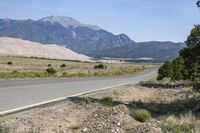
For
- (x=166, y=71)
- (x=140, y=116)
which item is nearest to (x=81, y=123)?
(x=140, y=116)

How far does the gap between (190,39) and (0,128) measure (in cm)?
1682

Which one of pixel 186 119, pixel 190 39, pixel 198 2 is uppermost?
pixel 198 2

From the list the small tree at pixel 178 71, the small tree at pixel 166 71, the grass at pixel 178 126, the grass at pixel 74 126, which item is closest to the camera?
the grass at pixel 74 126

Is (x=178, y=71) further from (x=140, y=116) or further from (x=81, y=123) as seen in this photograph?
(x=81, y=123)

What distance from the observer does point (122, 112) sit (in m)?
12.6

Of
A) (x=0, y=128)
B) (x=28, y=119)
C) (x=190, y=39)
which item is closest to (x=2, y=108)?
(x=28, y=119)

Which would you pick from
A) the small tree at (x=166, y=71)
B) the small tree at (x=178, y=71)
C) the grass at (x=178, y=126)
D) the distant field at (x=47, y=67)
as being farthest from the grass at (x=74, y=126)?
the small tree at (x=166, y=71)

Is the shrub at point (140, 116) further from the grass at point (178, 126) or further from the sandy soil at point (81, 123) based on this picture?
the grass at point (178, 126)

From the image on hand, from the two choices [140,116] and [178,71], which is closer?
[140,116]

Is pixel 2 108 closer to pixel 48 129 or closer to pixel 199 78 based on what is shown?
pixel 48 129

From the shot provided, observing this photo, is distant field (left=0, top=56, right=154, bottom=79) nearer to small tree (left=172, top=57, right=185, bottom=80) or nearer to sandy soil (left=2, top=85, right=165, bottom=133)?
small tree (left=172, top=57, right=185, bottom=80)

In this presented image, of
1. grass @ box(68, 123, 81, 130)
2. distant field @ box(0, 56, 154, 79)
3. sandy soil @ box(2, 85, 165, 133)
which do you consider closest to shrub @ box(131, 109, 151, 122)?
sandy soil @ box(2, 85, 165, 133)

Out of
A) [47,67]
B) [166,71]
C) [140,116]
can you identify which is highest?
[140,116]

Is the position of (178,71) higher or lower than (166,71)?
higher
